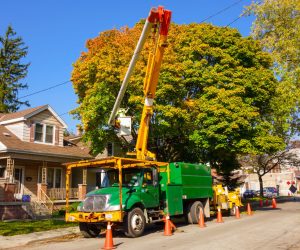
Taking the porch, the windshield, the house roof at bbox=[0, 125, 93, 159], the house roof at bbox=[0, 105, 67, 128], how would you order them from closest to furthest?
the windshield, the house roof at bbox=[0, 125, 93, 159], the porch, the house roof at bbox=[0, 105, 67, 128]

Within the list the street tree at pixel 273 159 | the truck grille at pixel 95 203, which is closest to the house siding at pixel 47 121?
the truck grille at pixel 95 203

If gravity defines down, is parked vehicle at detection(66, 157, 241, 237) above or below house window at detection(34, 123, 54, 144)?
below

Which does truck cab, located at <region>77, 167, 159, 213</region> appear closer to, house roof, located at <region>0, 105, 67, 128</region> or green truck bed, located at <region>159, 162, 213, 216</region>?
green truck bed, located at <region>159, 162, 213, 216</region>

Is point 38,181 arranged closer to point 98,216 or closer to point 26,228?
point 26,228

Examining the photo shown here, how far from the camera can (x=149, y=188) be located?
13789 millimetres

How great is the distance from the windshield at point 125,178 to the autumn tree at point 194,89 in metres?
7.19

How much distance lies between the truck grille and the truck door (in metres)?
1.52

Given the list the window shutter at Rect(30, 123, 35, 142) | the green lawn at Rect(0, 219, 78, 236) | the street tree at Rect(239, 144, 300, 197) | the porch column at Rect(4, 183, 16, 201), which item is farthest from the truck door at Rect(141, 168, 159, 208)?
the street tree at Rect(239, 144, 300, 197)

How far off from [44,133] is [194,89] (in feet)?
38.0

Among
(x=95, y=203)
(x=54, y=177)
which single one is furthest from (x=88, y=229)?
(x=54, y=177)

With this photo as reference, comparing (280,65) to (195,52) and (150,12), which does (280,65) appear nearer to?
(195,52)

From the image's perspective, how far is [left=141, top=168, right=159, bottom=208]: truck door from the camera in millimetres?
13431

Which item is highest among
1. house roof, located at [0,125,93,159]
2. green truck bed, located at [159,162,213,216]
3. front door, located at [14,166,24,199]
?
house roof, located at [0,125,93,159]

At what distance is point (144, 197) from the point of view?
13344 millimetres
